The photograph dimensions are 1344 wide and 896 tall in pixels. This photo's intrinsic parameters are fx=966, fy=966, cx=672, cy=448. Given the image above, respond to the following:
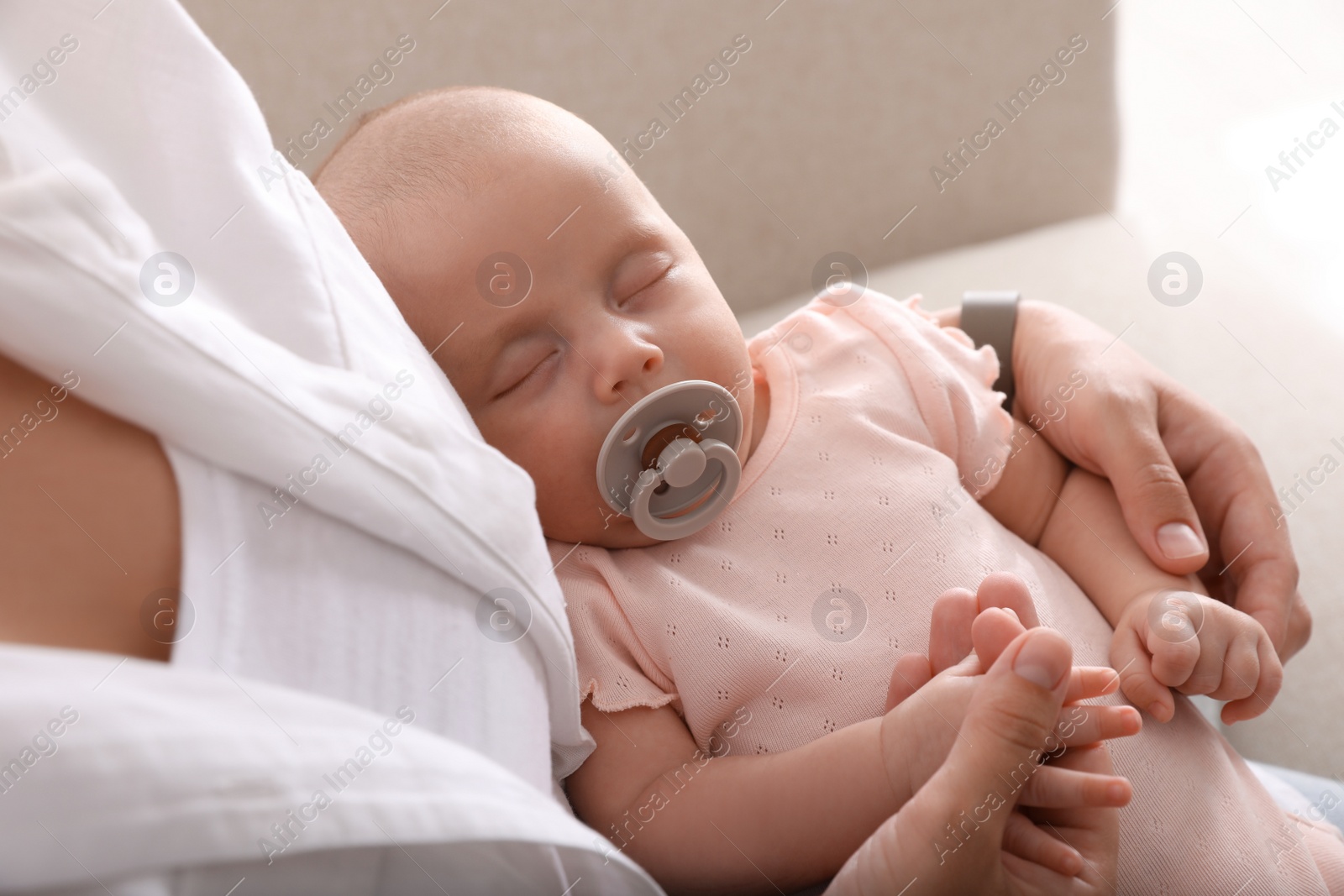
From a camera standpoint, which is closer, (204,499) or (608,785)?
(204,499)

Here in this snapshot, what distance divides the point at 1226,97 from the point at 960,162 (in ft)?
2.16

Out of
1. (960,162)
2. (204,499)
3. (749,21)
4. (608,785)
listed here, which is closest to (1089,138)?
(960,162)

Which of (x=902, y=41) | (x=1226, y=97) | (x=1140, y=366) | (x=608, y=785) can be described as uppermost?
(x=1226, y=97)

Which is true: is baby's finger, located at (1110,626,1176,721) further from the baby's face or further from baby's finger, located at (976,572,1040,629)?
the baby's face

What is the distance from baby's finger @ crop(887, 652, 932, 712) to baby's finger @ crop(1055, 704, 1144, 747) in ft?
0.29

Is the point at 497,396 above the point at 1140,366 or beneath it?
beneath

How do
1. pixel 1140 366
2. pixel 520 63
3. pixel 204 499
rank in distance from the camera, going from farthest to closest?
pixel 520 63 < pixel 1140 366 < pixel 204 499

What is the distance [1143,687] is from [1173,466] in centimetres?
23

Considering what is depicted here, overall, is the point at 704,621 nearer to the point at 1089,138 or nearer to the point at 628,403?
the point at 628,403

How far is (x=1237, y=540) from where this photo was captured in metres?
0.83

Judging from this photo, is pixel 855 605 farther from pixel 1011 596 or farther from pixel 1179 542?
pixel 1179 542

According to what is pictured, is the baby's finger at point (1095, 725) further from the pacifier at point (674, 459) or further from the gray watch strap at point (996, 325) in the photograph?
the gray watch strap at point (996, 325)

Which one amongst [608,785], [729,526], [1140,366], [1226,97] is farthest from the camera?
[1226,97]

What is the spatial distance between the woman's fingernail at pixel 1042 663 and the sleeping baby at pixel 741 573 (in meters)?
0.06
